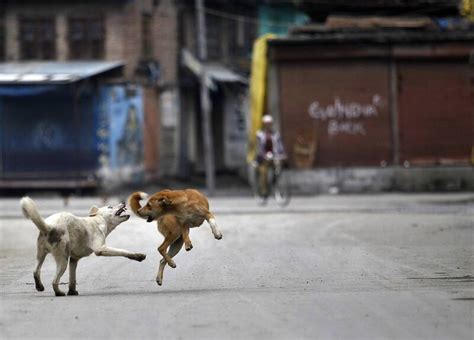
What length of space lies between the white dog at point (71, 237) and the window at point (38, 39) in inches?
1049

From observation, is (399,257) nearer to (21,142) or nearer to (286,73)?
(286,73)

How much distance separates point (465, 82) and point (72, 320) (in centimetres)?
2211

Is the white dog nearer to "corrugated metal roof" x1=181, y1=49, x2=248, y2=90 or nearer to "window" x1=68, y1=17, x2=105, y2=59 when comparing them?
"corrugated metal roof" x1=181, y1=49, x2=248, y2=90

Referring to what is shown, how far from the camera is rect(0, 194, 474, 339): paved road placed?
290 inches

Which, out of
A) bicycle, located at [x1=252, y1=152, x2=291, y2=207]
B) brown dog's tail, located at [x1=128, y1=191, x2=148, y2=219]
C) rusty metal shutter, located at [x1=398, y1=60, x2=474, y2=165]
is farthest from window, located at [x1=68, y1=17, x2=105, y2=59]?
brown dog's tail, located at [x1=128, y1=191, x2=148, y2=219]

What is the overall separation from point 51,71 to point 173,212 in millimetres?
22977

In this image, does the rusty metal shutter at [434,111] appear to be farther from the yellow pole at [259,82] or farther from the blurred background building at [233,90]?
the yellow pole at [259,82]

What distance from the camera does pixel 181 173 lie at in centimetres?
3847

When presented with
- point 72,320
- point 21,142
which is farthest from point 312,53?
point 72,320

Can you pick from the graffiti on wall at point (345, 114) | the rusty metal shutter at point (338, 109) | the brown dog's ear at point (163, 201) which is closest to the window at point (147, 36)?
the rusty metal shutter at point (338, 109)

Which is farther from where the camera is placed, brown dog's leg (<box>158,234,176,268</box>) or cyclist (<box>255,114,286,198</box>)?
cyclist (<box>255,114,286,198</box>)

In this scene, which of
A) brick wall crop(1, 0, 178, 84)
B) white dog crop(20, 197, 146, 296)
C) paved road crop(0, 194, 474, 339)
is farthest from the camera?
brick wall crop(1, 0, 178, 84)

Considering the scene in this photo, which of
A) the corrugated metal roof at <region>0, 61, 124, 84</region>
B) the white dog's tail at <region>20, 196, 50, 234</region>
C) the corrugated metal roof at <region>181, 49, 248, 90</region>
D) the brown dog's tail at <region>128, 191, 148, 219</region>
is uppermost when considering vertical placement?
the white dog's tail at <region>20, 196, 50, 234</region>

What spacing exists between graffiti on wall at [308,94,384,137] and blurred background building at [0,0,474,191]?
30mm
